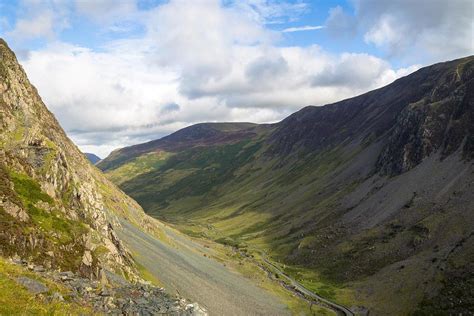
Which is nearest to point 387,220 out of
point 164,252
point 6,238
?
point 164,252

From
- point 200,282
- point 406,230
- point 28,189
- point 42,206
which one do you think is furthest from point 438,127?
point 28,189

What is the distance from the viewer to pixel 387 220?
138625 millimetres

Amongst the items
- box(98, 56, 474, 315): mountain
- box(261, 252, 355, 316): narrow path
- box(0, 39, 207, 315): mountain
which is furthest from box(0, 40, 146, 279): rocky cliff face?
box(98, 56, 474, 315): mountain

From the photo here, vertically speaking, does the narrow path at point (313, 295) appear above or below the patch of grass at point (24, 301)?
below

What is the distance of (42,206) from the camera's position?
1933 inches

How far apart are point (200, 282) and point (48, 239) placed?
44671mm

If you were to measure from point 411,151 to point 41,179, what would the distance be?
158 meters

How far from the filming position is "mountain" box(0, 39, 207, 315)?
90.8 feet

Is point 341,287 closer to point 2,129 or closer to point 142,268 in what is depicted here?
point 142,268

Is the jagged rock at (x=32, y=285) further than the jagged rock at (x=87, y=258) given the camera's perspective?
No

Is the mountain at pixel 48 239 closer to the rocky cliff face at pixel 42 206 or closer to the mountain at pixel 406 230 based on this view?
the rocky cliff face at pixel 42 206

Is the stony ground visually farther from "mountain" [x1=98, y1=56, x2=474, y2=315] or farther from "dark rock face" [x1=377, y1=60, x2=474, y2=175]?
"dark rock face" [x1=377, y1=60, x2=474, y2=175]

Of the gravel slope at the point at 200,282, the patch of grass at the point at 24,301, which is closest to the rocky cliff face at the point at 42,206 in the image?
the patch of grass at the point at 24,301

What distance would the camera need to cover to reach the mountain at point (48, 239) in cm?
2769
